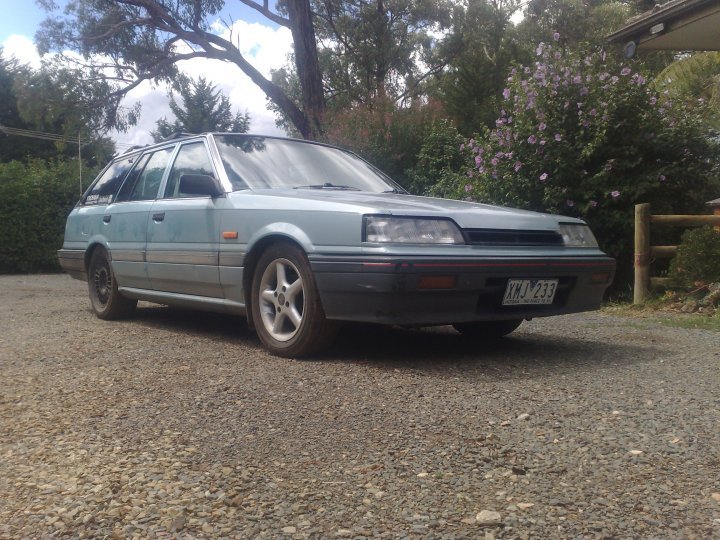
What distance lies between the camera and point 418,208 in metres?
4.10

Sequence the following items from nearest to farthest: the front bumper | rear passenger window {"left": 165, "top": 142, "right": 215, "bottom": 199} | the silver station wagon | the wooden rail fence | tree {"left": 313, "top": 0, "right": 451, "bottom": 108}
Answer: the front bumper < the silver station wagon < rear passenger window {"left": 165, "top": 142, "right": 215, "bottom": 199} < the wooden rail fence < tree {"left": 313, "top": 0, "right": 451, "bottom": 108}

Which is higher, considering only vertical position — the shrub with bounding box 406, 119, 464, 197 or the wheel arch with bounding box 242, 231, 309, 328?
the shrub with bounding box 406, 119, 464, 197

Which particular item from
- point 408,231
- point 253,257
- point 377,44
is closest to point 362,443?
point 408,231

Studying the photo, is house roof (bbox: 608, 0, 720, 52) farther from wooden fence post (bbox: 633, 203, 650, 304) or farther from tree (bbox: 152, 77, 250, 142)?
tree (bbox: 152, 77, 250, 142)

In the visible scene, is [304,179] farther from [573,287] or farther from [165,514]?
[165,514]

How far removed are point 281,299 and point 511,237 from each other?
1.37 metres

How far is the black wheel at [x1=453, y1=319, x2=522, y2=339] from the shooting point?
5.04m

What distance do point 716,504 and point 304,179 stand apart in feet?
11.5

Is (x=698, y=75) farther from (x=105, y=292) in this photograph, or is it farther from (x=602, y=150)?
(x=105, y=292)

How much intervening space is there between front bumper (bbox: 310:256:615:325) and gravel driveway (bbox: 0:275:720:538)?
29 centimetres

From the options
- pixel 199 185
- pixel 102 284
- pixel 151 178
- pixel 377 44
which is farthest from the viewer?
pixel 377 44

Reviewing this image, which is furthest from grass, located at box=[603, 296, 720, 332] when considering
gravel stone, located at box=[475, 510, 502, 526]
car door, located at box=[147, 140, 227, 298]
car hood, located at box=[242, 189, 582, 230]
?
gravel stone, located at box=[475, 510, 502, 526]

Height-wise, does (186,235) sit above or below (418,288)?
above

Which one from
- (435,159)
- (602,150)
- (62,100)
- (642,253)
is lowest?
(642,253)
